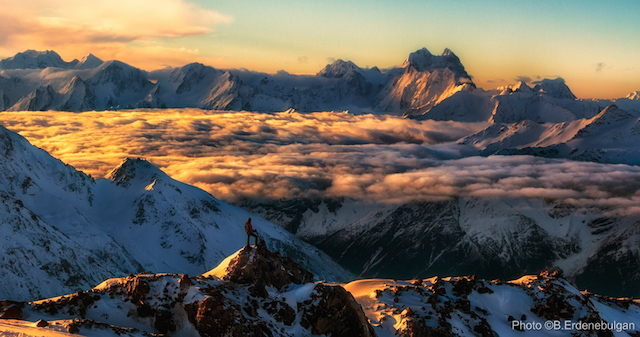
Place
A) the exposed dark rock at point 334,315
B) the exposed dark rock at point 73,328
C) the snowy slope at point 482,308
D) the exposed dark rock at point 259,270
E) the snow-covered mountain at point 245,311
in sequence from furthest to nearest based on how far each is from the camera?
1. the snowy slope at point 482,308
2. the exposed dark rock at point 259,270
3. the exposed dark rock at point 334,315
4. the snow-covered mountain at point 245,311
5. the exposed dark rock at point 73,328

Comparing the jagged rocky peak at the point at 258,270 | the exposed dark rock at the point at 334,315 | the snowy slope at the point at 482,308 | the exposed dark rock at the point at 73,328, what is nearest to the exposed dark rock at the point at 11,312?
the exposed dark rock at the point at 73,328

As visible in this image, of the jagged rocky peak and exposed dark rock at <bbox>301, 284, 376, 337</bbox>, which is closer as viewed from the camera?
exposed dark rock at <bbox>301, 284, 376, 337</bbox>

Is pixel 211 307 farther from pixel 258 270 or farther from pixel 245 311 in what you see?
pixel 258 270

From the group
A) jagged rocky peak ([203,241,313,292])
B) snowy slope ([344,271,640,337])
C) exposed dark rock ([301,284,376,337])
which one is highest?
jagged rocky peak ([203,241,313,292])

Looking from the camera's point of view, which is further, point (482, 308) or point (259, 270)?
point (482, 308)

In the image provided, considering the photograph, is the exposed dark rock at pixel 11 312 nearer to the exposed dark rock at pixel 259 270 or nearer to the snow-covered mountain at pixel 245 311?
the snow-covered mountain at pixel 245 311

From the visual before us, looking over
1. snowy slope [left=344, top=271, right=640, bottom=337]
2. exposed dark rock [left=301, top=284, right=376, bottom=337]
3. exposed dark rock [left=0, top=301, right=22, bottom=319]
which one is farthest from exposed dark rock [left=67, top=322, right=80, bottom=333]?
snowy slope [left=344, top=271, right=640, bottom=337]

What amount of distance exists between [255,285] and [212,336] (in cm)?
938

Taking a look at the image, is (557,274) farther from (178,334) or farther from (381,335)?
(178,334)

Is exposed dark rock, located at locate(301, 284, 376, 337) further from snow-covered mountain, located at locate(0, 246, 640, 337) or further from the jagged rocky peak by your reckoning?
the jagged rocky peak

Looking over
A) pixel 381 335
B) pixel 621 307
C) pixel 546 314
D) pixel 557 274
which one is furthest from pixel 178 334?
pixel 621 307

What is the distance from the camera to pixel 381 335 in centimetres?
8475

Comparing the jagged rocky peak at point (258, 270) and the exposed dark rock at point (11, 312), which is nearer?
the exposed dark rock at point (11, 312)

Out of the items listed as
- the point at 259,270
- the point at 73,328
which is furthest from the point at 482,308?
the point at 73,328
